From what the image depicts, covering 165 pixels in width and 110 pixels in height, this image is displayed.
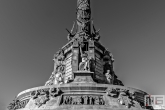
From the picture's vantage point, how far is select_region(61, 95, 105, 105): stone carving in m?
13.7

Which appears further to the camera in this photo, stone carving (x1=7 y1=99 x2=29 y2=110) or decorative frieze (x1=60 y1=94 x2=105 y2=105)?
stone carving (x1=7 y1=99 x2=29 y2=110)

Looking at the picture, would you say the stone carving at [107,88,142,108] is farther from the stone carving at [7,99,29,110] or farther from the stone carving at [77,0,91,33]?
Answer: the stone carving at [77,0,91,33]

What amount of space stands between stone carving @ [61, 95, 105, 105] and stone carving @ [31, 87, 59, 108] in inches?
33.2

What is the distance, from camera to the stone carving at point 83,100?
13727 millimetres

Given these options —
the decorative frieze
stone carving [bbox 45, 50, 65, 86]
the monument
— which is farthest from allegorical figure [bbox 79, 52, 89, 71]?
the decorative frieze

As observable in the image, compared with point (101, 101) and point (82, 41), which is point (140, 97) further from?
point (82, 41)

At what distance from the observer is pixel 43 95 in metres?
14.8

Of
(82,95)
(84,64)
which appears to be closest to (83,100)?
(82,95)

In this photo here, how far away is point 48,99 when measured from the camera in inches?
568

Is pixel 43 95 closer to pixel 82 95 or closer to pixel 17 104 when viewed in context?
pixel 82 95

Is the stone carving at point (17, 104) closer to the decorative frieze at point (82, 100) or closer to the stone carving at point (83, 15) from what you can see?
the decorative frieze at point (82, 100)

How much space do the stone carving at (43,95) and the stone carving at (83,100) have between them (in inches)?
33.2

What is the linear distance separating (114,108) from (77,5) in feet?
64.9

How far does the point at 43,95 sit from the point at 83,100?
319 centimetres
